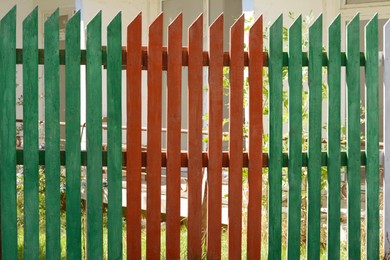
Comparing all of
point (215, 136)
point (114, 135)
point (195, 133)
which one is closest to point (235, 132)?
point (215, 136)

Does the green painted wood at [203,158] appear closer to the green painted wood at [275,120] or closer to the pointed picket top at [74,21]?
the green painted wood at [275,120]

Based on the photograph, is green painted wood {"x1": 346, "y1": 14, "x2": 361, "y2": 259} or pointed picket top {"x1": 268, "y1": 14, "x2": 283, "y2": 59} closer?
pointed picket top {"x1": 268, "y1": 14, "x2": 283, "y2": 59}

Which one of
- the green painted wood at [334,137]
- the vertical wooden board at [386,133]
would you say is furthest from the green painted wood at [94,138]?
the vertical wooden board at [386,133]

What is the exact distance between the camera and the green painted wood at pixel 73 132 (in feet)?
13.3

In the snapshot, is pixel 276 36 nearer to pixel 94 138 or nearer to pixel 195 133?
pixel 195 133

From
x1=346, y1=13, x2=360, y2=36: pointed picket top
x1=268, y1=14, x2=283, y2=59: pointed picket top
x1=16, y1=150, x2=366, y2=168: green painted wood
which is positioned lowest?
x1=16, y1=150, x2=366, y2=168: green painted wood

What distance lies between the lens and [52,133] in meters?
4.12

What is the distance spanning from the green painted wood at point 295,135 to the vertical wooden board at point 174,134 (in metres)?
0.68

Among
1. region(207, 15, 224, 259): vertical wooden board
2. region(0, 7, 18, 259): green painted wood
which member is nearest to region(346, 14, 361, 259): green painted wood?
region(207, 15, 224, 259): vertical wooden board

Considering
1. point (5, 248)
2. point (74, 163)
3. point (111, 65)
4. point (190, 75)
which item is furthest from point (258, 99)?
point (5, 248)

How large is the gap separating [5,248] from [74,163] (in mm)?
674

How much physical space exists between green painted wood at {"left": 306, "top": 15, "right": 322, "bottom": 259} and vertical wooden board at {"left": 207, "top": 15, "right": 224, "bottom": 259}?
56cm

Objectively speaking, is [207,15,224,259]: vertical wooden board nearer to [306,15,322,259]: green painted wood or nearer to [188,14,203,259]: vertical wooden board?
[188,14,203,259]: vertical wooden board

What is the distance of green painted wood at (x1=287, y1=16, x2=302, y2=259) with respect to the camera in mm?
4227
